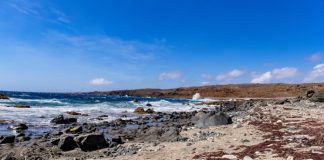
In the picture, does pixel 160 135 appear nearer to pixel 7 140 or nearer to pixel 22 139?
pixel 22 139

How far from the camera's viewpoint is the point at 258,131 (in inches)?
719

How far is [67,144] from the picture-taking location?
17781 mm

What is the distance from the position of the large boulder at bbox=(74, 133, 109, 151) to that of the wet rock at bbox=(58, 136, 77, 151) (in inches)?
11.5

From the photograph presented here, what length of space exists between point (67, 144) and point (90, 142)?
3.93 ft

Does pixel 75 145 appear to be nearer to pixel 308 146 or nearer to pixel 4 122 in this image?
pixel 308 146

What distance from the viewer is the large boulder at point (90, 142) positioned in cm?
1742

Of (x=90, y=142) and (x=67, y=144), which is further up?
(x=90, y=142)

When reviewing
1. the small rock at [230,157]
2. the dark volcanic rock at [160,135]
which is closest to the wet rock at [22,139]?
the dark volcanic rock at [160,135]

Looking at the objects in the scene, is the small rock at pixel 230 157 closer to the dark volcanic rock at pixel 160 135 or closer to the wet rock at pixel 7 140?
the dark volcanic rock at pixel 160 135

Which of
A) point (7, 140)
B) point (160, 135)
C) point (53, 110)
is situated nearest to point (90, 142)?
point (160, 135)

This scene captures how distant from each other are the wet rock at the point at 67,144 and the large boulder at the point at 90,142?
29cm

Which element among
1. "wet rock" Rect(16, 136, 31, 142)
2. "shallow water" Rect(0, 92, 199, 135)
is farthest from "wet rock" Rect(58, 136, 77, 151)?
"shallow water" Rect(0, 92, 199, 135)

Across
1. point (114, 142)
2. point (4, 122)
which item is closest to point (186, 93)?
point (4, 122)

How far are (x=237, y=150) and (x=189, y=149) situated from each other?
2.09 m
